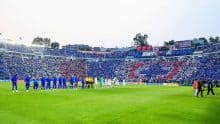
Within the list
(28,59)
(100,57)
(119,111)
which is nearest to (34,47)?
(28,59)

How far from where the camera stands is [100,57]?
415 ft

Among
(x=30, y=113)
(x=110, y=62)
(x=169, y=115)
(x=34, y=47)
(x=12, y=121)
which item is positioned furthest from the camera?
(x=110, y=62)

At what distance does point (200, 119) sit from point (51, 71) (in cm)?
8902

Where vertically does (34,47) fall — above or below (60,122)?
above

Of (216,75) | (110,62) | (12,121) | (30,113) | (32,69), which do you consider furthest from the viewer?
(110,62)

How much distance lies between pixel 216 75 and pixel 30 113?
79.6 meters

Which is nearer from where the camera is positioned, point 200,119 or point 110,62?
point 200,119

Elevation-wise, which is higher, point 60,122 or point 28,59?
point 28,59

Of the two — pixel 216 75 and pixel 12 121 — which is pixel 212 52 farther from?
pixel 12 121

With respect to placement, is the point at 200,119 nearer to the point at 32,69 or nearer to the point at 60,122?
the point at 60,122

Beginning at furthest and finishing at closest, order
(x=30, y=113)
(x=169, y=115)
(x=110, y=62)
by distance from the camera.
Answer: (x=110, y=62) → (x=169, y=115) → (x=30, y=113)

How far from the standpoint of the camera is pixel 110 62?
12419 centimetres

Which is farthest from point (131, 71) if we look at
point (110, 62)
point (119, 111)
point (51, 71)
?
point (119, 111)

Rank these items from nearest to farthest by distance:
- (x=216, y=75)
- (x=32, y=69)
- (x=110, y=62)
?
(x=216, y=75) < (x=32, y=69) < (x=110, y=62)
